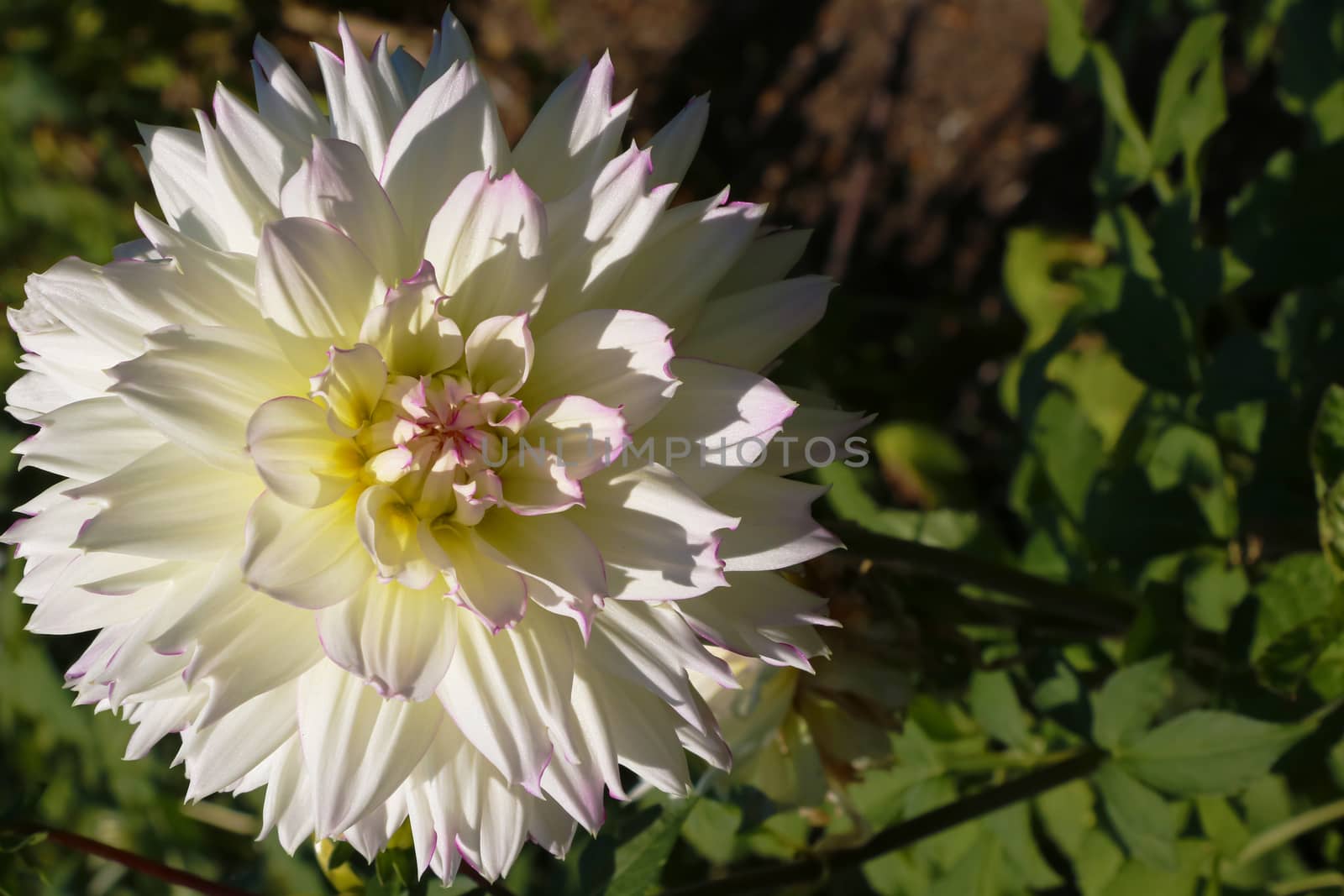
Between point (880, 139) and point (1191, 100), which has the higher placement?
point (1191, 100)

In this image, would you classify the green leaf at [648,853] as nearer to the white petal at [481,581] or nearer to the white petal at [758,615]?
the white petal at [758,615]

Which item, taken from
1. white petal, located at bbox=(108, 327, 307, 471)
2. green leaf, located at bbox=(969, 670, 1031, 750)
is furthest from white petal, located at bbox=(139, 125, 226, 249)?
green leaf, located at bbox=(969, 670, 1031, 750)

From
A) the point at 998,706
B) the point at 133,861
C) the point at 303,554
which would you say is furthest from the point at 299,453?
the point at 998,706

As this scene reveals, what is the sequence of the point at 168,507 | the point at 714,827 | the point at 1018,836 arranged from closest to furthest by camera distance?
the point at 168,507, the point at 714,827, the point at 1018,836

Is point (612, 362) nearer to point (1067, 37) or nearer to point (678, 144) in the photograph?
point (678, 144)

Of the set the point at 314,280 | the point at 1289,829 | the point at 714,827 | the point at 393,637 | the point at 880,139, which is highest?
the point at 314,280

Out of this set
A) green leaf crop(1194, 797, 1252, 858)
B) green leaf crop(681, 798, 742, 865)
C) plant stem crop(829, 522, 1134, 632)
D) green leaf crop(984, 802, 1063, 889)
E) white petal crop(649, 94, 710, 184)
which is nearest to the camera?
white petal crop(649, 94, 710, 184)

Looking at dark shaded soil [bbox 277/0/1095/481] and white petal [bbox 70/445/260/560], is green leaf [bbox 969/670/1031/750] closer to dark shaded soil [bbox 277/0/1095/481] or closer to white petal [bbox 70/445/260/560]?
white petal [bbox 70/445/260/560]

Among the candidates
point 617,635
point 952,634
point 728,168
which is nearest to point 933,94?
point 728,168
